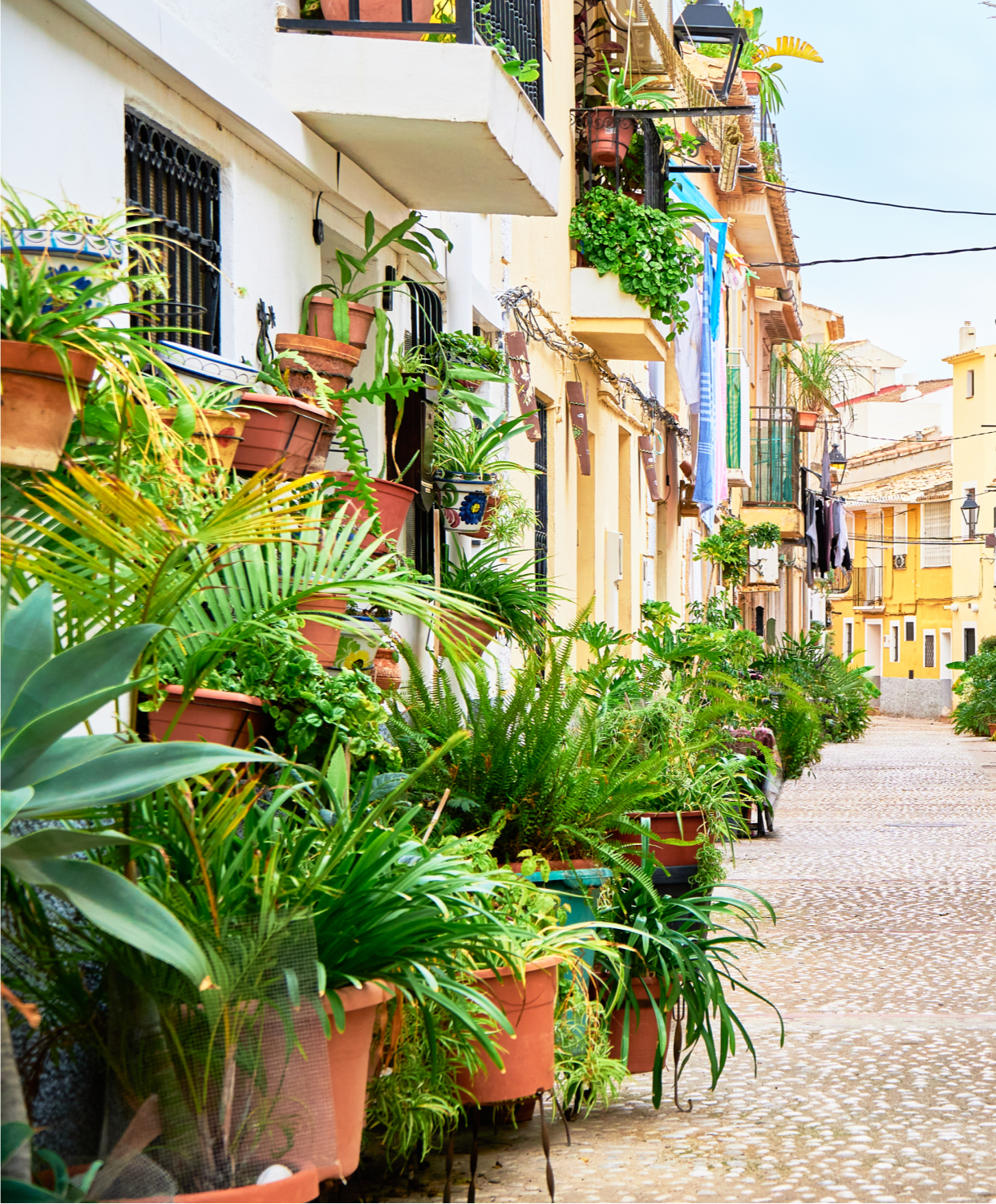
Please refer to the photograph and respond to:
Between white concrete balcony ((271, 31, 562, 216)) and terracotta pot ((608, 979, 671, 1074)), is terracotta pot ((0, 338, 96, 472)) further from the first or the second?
white concrete balcony ((271, 31, 562, 216))

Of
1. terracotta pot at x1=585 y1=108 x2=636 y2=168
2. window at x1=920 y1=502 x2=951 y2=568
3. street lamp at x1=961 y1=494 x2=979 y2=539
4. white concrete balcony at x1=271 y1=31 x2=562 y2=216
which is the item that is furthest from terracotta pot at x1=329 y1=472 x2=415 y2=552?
window at x1=920 y1=502 x2=951 y2=568

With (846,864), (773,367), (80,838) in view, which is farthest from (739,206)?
(80,838)

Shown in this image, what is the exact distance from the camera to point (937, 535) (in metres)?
50.0

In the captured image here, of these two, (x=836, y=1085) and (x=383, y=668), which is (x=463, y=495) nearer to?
(x=383, y=668)

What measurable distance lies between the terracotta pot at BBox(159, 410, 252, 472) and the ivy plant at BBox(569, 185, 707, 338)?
743 cm

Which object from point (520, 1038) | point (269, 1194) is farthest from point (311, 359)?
point (269, 1194)

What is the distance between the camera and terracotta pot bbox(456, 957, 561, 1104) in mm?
3609

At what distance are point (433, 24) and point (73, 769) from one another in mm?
3983

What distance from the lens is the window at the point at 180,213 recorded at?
4.66 m

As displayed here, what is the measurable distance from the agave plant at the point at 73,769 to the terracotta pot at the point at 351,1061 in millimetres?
584

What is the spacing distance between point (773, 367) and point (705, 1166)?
2769cm

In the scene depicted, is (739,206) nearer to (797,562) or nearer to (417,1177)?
(797,562)

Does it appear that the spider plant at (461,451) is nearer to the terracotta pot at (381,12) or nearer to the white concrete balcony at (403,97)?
the white concrete balcony at (403,97)

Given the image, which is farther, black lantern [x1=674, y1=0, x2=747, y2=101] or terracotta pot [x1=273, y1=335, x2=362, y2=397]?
black lantern [x1=674, y1=0, x2=747, y2=101]
